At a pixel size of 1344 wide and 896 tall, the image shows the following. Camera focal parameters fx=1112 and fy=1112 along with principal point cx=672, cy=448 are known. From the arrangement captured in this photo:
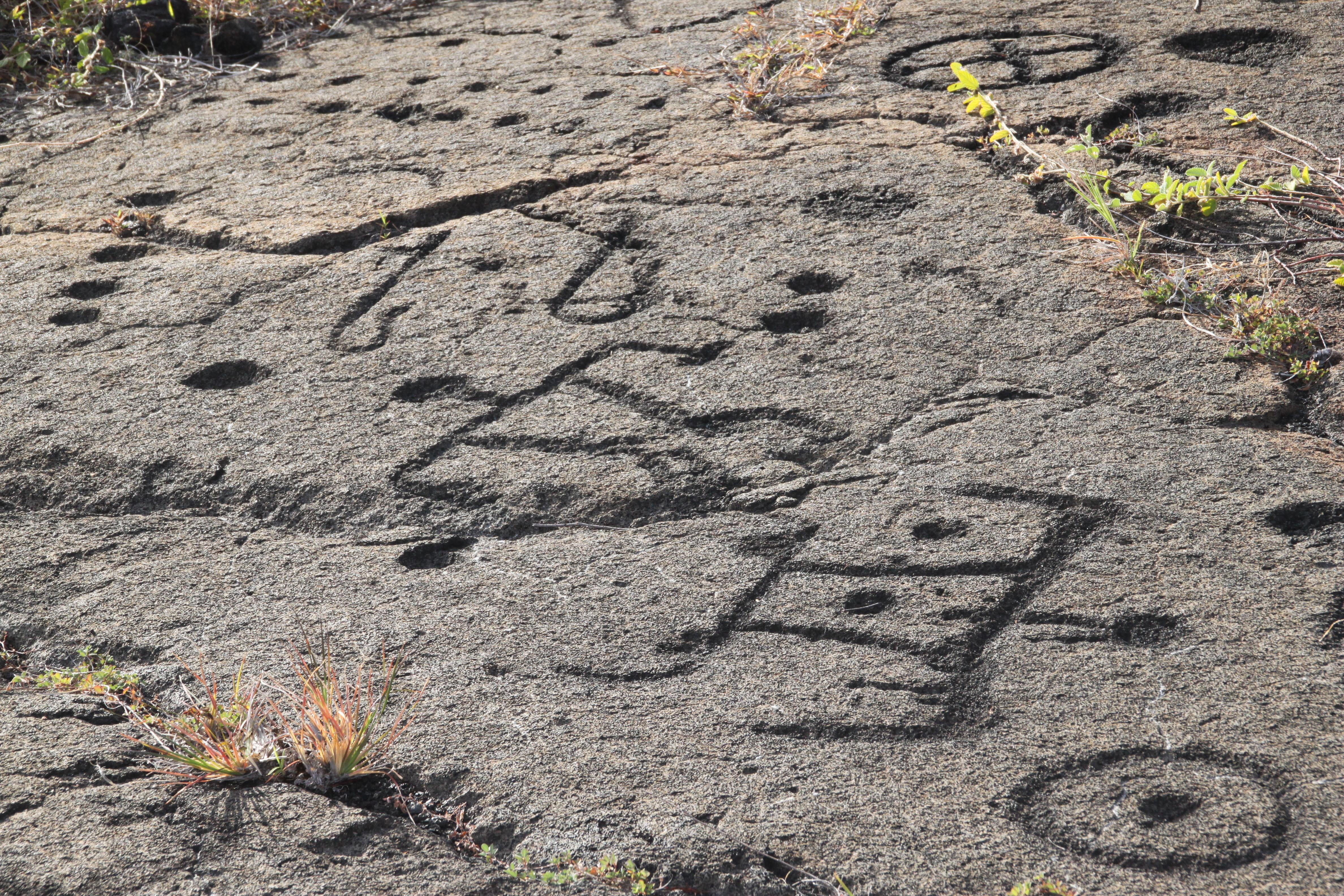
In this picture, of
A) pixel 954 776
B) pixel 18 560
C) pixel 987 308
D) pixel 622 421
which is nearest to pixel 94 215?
pixel 18 560

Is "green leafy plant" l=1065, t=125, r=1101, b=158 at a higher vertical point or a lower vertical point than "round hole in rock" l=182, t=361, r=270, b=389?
higher

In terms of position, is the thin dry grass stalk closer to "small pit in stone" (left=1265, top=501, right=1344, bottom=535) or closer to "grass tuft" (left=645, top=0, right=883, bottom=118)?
"grass tuft" (left=645, top=0, right=883, bottom=118)

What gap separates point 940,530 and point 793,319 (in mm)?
697

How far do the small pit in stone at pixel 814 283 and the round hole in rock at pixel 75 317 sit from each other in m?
1.63

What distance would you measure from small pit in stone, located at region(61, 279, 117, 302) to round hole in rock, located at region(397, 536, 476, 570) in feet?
4.36

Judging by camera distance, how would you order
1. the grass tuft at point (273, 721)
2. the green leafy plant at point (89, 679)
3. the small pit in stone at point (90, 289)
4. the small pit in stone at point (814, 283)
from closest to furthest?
the grass tuft at point (273, 721) < the green leafy plant at point (89, 679) < the small pit in stone at point (814, 283) < the small pit in stone at point (90, 289)

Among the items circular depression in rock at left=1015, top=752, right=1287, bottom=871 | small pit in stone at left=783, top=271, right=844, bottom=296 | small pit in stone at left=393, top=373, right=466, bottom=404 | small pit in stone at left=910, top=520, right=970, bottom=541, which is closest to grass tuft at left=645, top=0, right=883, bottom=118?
small pit in stone at left=783, top=271, right=844, bottom=296

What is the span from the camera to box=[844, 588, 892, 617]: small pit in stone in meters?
1.72

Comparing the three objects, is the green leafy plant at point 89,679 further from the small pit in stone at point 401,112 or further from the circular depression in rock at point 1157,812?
the small pit in stone at point 401,112

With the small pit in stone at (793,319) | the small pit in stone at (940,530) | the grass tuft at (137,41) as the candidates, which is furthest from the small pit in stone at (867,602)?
the grass tuft at (137,41)

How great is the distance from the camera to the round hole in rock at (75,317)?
103 inches

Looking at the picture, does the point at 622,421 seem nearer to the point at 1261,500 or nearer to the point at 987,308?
the point at 987,308

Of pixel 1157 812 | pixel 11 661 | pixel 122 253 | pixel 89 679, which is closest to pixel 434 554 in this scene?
pixel 89 679

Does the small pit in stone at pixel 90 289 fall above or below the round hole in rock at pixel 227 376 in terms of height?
above
